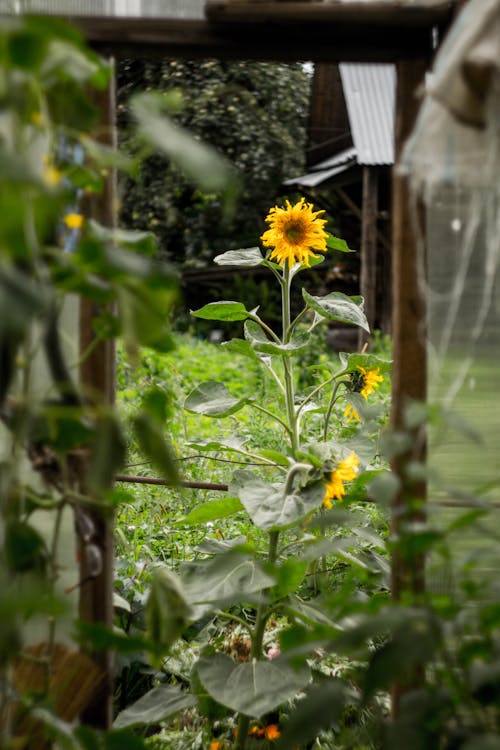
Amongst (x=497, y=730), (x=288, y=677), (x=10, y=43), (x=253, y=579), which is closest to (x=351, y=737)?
(x=288, y=677)

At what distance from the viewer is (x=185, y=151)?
1.04m

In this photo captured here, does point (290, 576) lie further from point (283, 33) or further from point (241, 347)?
point (283, 33)

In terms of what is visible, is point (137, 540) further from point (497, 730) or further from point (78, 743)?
point (497, 730)

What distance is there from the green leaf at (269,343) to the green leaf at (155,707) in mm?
770

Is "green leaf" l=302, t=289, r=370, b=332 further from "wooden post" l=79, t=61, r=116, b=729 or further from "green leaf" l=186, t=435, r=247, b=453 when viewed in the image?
"wooden post" l=79, t=61, r=116, b=729

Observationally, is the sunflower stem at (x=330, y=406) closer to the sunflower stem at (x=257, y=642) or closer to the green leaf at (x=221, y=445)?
the green leaf at (x=221, y=445)

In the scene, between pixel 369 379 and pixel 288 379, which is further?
pixel 369 379

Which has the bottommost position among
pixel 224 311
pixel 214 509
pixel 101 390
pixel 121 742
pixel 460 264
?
pixel 121 742

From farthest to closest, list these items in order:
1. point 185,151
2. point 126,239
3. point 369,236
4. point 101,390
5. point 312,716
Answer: point 369,236 → point 101,390 → point 126,239 → point 312,716 → point 185,151

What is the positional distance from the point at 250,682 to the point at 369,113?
6.45 m

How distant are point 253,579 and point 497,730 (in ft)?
2.12

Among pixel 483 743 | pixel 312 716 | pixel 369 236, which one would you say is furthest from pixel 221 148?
pixel 483 743

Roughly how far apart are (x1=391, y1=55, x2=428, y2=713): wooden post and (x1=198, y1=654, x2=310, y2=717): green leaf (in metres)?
0.22

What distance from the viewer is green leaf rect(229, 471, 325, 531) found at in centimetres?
166
